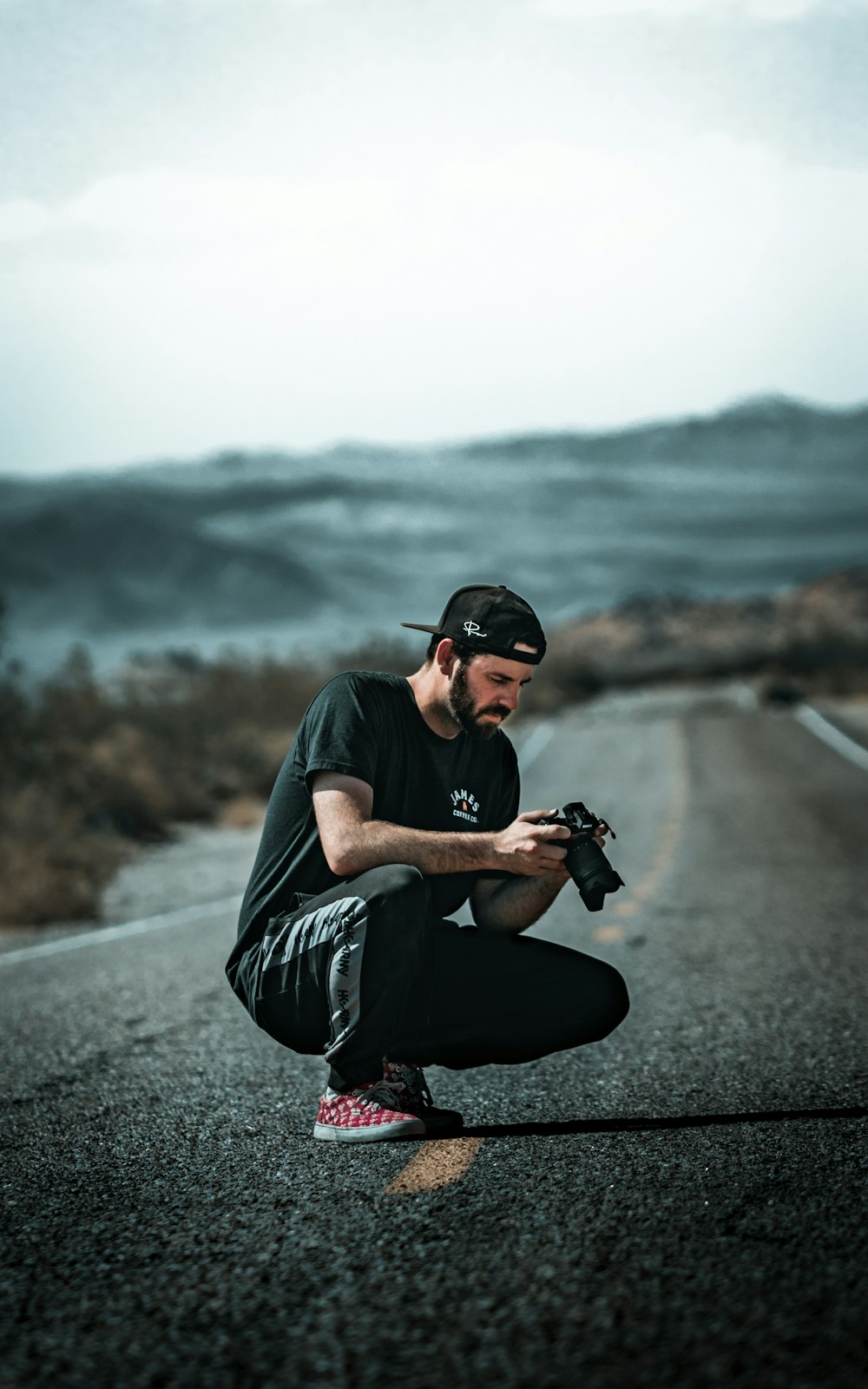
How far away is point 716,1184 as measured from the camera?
12.0ft

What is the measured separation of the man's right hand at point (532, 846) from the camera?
149 inches

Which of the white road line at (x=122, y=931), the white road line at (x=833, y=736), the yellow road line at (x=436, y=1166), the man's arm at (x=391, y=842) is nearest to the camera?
the yellow road line at (x=436, y=1166)

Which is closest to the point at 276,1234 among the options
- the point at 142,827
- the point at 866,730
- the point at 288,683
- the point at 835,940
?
the point at 835,940

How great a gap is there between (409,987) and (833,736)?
33034mm

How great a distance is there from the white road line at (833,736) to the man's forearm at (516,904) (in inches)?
902

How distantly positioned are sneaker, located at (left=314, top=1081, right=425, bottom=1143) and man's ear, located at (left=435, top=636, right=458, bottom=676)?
46.8 inches

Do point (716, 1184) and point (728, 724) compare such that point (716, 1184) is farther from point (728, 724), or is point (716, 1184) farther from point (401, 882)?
point (728, 724)

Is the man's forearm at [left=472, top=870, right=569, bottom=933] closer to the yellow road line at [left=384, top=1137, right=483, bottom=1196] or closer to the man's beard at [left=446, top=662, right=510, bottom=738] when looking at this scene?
the man's beard at [left=446, top=662, right=510, bottom=738]

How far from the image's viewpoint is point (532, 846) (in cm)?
378

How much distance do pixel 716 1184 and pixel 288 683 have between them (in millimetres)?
30840

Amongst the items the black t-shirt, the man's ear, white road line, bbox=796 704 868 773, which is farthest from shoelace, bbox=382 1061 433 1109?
white road line, bbox=796 704 868 773

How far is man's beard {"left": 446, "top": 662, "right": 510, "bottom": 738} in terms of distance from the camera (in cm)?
411

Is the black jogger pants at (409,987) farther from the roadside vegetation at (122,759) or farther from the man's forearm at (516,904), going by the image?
the roadside vegetation at (122,759)

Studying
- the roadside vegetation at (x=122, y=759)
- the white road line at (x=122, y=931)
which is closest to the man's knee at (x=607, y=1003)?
the white road line at (x=122, y=931)
